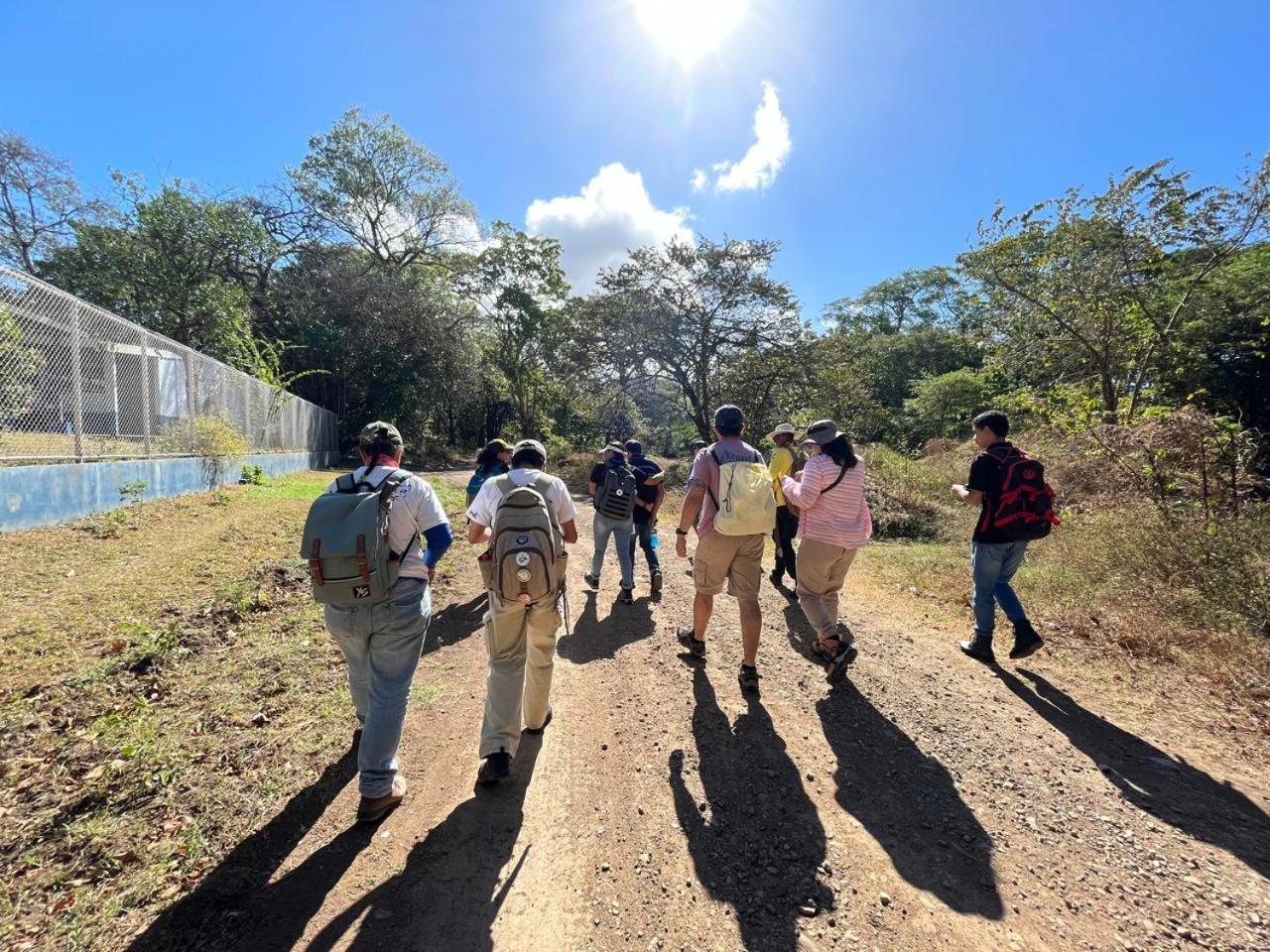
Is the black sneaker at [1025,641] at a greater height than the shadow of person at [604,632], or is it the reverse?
the black sneaker at [1025,641]

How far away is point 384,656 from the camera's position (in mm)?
2557

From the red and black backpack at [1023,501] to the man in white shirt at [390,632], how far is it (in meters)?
4.05

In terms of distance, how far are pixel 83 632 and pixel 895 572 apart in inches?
330

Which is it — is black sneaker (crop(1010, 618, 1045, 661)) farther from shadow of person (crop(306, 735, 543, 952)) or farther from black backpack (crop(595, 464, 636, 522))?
shadow of person (crop(306, 735, 543, 952))

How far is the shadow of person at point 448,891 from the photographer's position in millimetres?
1934

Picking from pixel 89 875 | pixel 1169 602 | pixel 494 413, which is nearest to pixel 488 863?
pixel 89 875

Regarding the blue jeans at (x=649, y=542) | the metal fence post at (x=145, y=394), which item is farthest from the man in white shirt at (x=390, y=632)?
the metal fence post at (x=145, y=394)

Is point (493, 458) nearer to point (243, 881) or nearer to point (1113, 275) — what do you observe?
point (243, 881)

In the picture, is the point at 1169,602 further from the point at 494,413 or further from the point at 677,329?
the point at 494,413

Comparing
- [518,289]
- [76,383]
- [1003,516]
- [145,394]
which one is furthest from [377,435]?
[518,289]

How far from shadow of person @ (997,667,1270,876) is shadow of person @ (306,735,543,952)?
3.18 metres

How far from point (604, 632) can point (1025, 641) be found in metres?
3.44

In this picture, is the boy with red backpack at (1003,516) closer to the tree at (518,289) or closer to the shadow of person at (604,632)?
the shadow of person at (604,632)

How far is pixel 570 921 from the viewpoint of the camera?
6.73ft
